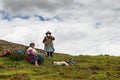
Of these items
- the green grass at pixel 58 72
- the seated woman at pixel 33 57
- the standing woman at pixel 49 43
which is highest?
the standing woman at pixel 49 43

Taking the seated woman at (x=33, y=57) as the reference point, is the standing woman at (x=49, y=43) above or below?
above

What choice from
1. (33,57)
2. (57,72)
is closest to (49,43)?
(33,57)

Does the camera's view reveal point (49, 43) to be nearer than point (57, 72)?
No

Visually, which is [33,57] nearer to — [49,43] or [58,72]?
[58,72]

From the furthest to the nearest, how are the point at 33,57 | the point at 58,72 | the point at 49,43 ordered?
1. the point at 49,43
2. the point at 33,57
3. the point at 58,72

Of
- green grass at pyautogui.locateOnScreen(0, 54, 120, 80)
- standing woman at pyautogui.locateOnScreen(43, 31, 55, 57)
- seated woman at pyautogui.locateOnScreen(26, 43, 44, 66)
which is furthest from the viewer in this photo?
standing woman at pyautogui.locateOnScreen(43, 31, 55, 57)

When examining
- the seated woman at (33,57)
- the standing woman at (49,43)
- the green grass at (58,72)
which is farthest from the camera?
the standing woman at (49,43)

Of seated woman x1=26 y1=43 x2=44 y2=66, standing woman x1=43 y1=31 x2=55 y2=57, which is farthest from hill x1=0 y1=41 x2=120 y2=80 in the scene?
standing woman x1=43 y1=31 x2=55 y2=57

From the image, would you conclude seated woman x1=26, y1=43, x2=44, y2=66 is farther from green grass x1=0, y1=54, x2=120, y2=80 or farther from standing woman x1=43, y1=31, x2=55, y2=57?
standing woman x1=43, y1=31, x2=55, y2=57

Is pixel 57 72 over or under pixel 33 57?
under

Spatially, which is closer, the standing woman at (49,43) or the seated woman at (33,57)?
the seated woman at (33,57)

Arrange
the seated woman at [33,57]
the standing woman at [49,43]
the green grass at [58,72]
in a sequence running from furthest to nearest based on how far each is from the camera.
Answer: the standing woman at [49,43], the seated woman at [33,57], the green grass at [58,72]

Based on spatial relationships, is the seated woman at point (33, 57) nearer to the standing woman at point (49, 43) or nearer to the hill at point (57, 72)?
the hill at point (57, 72)

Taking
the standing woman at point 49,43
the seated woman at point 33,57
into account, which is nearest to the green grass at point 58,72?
the seated woman at point 33,57
